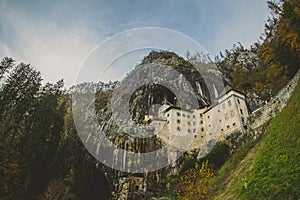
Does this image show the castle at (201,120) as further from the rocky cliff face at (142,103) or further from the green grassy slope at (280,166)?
the green grassy slope at (280,166)

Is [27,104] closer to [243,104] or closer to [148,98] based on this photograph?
[148,98]

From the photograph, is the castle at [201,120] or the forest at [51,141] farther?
the castle at [201,120]

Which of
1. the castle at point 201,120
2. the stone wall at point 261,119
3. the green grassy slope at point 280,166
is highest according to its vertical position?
the castle at point 201,120

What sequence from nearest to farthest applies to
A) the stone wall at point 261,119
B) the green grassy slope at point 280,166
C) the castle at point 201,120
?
the green grassy slope at point 280,166 → the stone wall at point 261,119 → the castle at point 201,120

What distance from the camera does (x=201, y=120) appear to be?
4538cm

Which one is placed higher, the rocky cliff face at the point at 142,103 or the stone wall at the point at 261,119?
the rocky cliff face at the point at 142,103

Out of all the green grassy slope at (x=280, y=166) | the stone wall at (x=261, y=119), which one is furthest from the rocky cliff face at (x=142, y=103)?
the green grassy slope at (x=280, y=166)

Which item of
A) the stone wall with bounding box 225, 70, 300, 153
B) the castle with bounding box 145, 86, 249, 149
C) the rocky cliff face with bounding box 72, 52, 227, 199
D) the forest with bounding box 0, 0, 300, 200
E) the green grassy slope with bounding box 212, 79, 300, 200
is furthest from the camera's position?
the castle with bounding box 145, 86, 249, 149

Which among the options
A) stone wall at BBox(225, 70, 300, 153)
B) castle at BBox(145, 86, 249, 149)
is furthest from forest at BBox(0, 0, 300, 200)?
castle at BBox(145, 86, 249, 149)

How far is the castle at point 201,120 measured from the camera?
37.2 metres

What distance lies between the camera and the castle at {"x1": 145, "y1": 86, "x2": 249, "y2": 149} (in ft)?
122

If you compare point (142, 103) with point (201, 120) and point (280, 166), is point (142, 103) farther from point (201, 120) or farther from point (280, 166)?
point (280, 166)

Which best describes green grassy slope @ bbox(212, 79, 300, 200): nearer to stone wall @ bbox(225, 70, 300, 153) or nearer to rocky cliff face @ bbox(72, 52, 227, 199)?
stone wall @ bbox(225, 70, 300, 153)

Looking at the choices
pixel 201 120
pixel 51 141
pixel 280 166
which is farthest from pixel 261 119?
pixel 51 141
